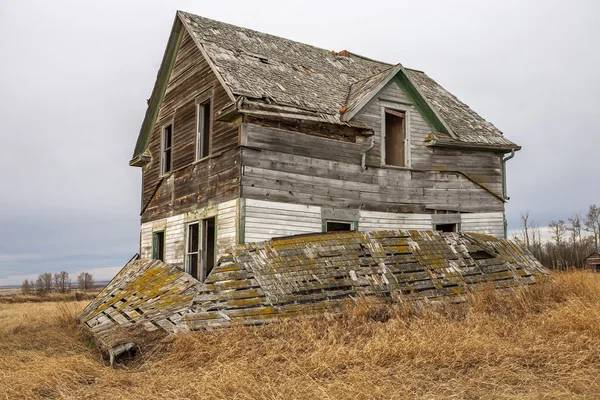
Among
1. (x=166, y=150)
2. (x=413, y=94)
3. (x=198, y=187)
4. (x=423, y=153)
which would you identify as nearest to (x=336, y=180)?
(x=423, y=153)

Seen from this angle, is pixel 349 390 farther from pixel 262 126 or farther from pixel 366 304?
pixel 262 126

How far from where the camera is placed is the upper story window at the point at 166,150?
16625 millimetres

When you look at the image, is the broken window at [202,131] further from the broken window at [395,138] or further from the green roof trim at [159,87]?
the broken window at [395,138]

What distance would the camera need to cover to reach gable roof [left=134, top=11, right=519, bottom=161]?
13.4m

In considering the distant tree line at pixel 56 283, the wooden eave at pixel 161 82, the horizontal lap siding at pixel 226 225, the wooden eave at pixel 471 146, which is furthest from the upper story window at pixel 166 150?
the distant tree line at pixel 56 283

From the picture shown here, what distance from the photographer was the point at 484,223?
16266mm

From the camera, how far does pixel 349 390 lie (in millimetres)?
5508

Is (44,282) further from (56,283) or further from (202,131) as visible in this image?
(202,131)

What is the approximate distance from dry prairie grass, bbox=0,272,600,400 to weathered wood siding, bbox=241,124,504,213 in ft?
14.4

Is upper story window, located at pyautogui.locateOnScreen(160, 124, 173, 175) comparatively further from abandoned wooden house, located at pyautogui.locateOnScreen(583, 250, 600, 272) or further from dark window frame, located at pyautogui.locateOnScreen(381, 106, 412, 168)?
abandoned wooden house, located at pyautogui.locateOnScreen(583, 250, 600, 272)

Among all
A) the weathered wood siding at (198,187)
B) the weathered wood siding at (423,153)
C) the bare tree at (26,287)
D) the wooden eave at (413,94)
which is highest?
the wooden eave at (413,94)

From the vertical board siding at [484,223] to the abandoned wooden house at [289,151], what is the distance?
0.13 feet

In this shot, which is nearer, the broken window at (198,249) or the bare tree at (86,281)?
the broken window at (198,249)

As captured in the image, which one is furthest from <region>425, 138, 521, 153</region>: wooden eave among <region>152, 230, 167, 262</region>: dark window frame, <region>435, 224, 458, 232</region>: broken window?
<region>152, 230, 167, 262</region>: dark window frame
